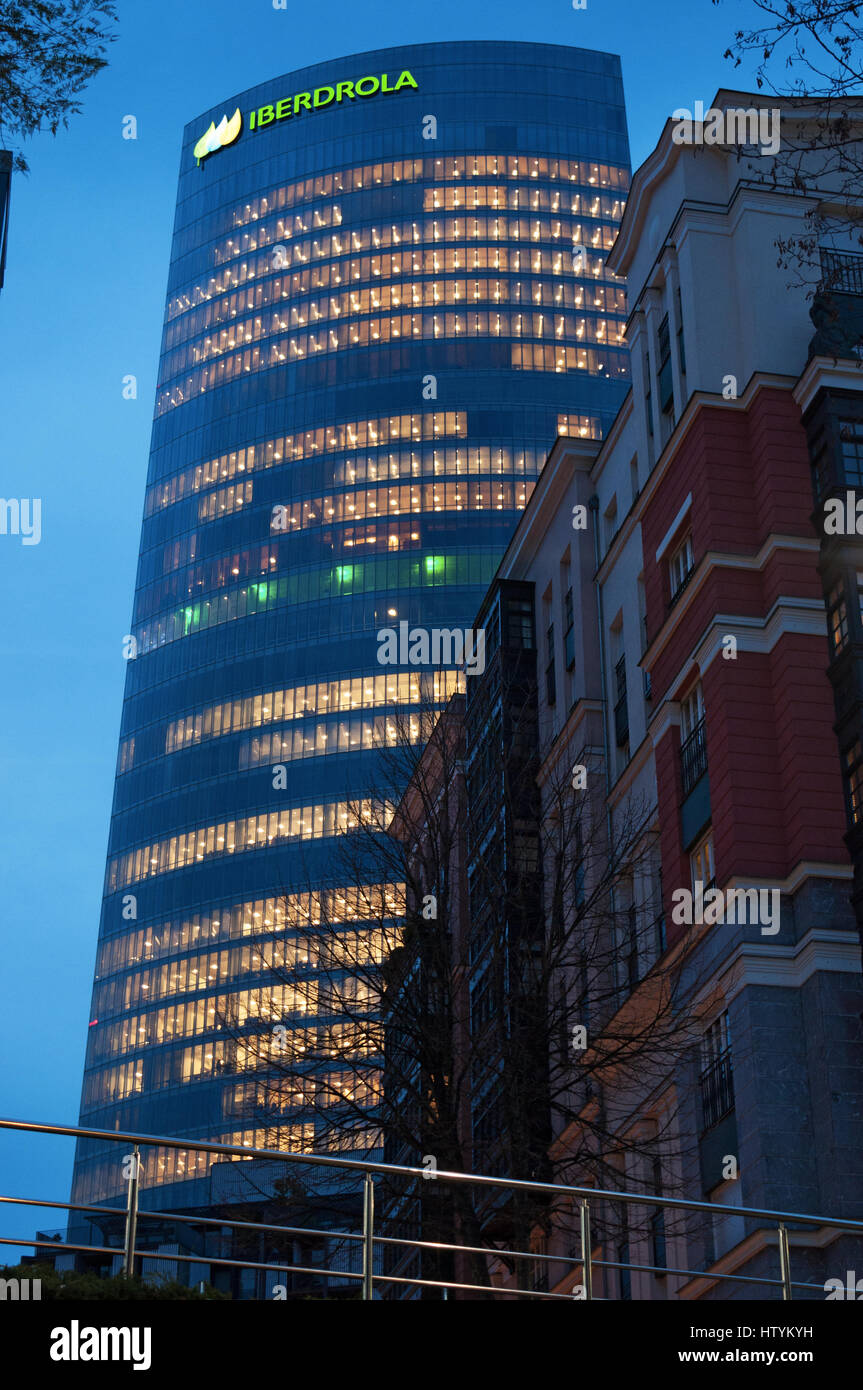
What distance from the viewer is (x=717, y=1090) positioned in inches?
1280

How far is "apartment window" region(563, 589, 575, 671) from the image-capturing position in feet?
160

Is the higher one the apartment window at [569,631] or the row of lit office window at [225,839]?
the row of lit office window at [225,839]

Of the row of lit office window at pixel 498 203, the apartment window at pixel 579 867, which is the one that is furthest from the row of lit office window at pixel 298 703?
the apartment window at pixel 579 867

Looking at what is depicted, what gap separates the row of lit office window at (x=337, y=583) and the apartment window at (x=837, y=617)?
112301 millimetres

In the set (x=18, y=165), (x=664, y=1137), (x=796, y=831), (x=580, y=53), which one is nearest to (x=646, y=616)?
(x=796, y=831)

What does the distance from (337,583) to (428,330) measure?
28.5 m

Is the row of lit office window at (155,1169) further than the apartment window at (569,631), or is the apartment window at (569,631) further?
the row of lit office window at (155,1169)

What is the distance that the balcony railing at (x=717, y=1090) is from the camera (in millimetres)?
31828

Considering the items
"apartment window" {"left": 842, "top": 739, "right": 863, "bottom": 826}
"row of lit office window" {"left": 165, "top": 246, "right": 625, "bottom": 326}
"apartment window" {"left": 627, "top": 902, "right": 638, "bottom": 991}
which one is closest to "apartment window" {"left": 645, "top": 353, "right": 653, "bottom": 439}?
"apartment window" {"left": 842, "top": 739, "right": 863, "bottom": 826}

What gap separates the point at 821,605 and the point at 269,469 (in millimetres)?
131157

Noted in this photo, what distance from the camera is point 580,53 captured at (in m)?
181

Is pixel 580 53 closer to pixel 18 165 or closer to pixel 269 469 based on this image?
pixel 269 469

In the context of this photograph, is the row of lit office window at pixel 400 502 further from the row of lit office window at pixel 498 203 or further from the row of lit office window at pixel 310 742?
the row of lit office window at pixel 498 203

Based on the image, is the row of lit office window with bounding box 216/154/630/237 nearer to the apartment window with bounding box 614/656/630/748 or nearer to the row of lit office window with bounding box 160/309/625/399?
the row of lit office window with bounding box 160/309/625/399
